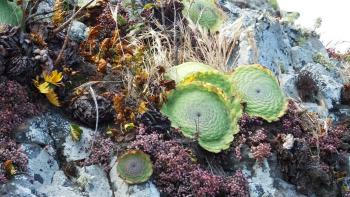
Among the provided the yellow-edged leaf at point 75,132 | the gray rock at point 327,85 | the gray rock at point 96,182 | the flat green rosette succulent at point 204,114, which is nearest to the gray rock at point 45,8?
the yellow-edged leaf at point 75,132

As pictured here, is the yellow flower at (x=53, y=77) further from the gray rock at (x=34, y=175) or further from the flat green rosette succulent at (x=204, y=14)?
the flat green rosette succulent at (x=204, y=14)

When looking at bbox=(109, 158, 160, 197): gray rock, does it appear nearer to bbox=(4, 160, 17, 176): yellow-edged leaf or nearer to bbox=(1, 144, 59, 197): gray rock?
bbox=(1, 144, 59, 197): gray rock

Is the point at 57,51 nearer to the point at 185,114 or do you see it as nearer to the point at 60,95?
the point at 60,95

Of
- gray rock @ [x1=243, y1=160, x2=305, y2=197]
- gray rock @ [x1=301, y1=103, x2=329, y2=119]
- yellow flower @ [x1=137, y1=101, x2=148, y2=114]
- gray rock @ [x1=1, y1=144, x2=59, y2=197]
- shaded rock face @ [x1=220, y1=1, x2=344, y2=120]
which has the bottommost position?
gray rock @ [x1=1, y1=144, x2=59, y2=197]

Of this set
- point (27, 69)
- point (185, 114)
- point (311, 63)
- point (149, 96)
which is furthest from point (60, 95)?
point (311, 63)

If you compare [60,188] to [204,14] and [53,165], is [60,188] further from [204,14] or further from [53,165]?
[204,14]

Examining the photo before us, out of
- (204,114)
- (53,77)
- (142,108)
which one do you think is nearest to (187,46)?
(204,114)

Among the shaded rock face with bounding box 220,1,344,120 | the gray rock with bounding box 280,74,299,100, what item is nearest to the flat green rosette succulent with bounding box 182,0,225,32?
the shaded rock face with bounding box 220,1,344,120
